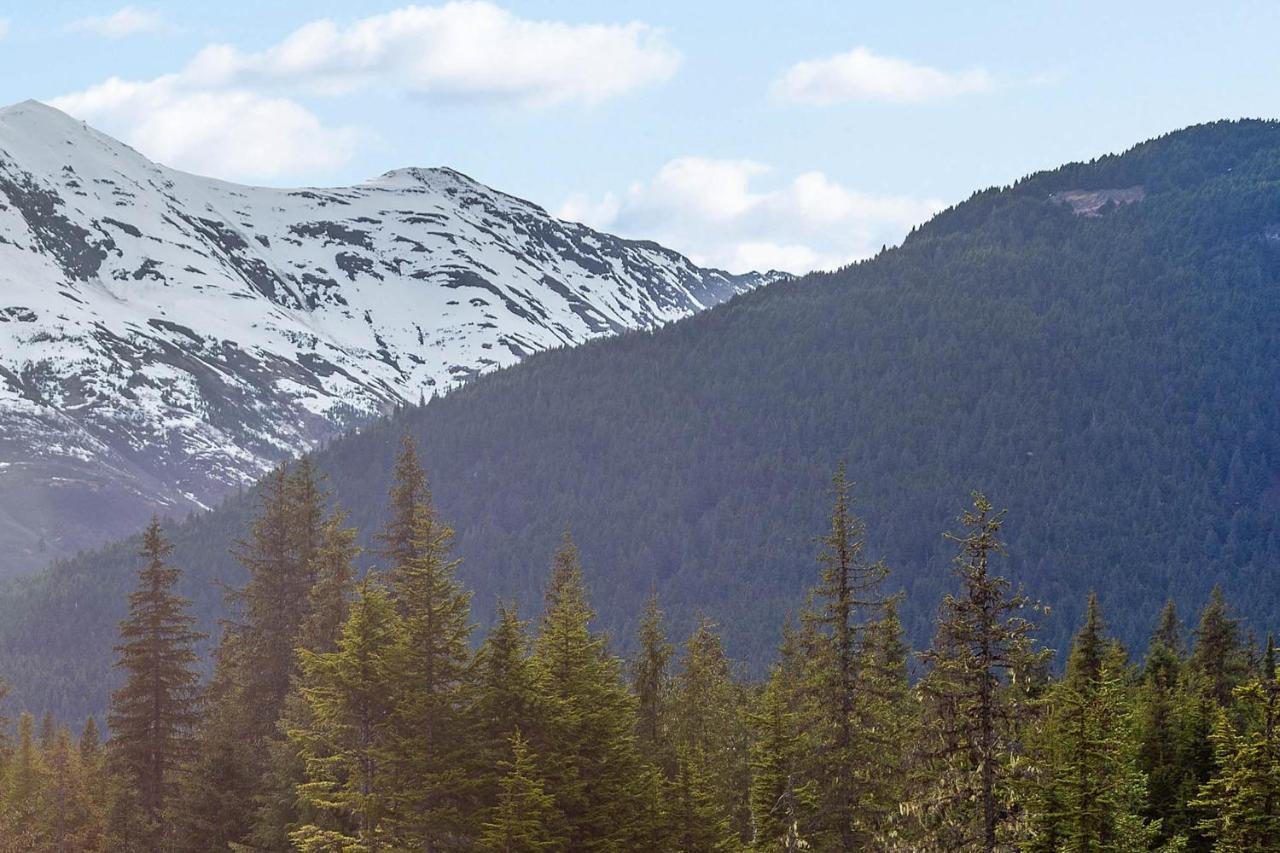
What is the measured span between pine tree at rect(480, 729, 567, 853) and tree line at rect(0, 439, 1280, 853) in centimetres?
10

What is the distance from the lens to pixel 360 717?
113ft

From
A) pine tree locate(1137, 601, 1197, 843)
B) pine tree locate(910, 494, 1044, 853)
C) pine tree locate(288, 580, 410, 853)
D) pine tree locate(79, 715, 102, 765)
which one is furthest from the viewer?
pine tree locate(79, 715, 102, 765)

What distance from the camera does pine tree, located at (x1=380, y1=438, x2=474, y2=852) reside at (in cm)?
3294

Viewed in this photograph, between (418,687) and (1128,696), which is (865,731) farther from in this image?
(1128,696)

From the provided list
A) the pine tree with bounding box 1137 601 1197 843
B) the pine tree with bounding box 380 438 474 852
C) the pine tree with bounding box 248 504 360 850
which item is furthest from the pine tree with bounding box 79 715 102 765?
the pine tree with bounding box 1137 601 1197 843

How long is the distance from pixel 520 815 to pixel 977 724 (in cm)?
1183

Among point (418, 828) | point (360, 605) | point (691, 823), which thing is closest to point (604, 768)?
point (691, 823)

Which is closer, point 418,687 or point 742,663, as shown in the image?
point 418,687

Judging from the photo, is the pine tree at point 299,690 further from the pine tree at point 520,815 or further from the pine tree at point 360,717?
the pine tree at point 520,815

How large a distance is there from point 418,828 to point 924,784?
12.3 metres

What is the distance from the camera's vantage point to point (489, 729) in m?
34.8

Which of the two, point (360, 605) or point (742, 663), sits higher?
point (742, 663)

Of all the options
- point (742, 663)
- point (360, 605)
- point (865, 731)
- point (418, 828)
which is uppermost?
point (742, 663)

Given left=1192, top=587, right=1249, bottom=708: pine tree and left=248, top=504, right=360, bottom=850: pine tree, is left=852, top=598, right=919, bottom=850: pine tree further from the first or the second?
left=1192, top=587, right=1249, bottom=708: pine tree
